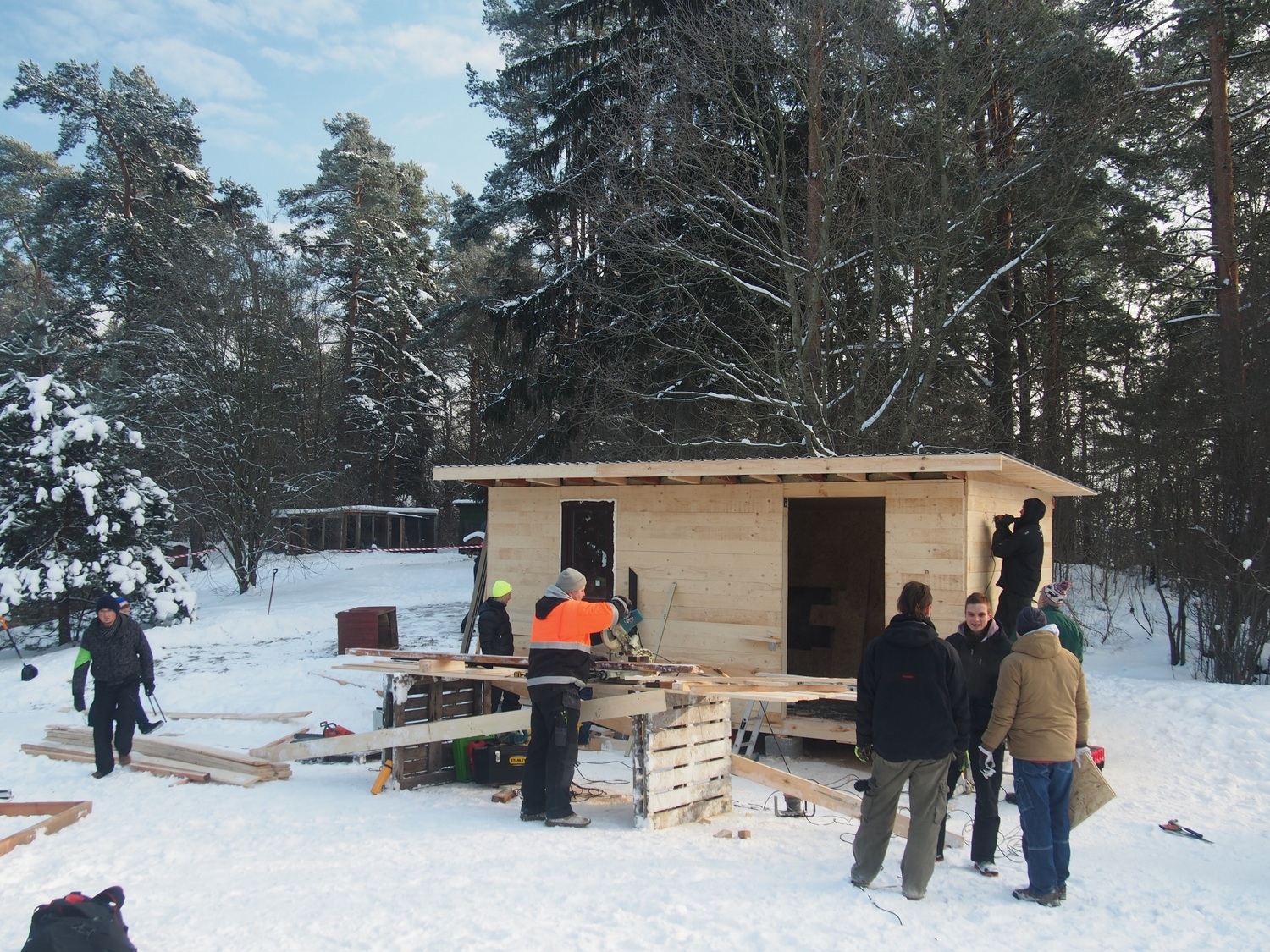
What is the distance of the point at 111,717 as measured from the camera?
8102mm

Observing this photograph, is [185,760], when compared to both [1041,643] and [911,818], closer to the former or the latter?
[911,818]

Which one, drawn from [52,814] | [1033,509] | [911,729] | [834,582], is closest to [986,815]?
[911,729]

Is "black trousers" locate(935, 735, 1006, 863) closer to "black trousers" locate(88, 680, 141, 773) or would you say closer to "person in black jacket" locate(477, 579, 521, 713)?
"person in black jacket" locate(477, 579, 521, 713)

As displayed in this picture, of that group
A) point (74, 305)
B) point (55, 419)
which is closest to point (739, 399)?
point (55, 419)

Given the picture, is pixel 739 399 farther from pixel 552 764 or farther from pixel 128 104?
pixel 128 104

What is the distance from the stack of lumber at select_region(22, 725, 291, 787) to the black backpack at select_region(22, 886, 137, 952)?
3930mm

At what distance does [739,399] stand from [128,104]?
2334cm

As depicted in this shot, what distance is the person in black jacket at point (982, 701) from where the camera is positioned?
17.0ft

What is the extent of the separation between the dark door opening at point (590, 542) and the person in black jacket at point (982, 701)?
5164 millimetres

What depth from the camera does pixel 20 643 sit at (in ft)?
56.7

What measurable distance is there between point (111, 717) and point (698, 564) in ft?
19.0

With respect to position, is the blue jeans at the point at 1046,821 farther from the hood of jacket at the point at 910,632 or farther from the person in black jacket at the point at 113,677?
the person in black jacket at the point at 113,677

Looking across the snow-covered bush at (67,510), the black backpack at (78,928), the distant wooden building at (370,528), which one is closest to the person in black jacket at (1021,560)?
the black backpack at (78,928)

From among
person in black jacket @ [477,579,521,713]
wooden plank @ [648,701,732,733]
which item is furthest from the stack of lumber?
wooden plank @ [648,701,732,733]
